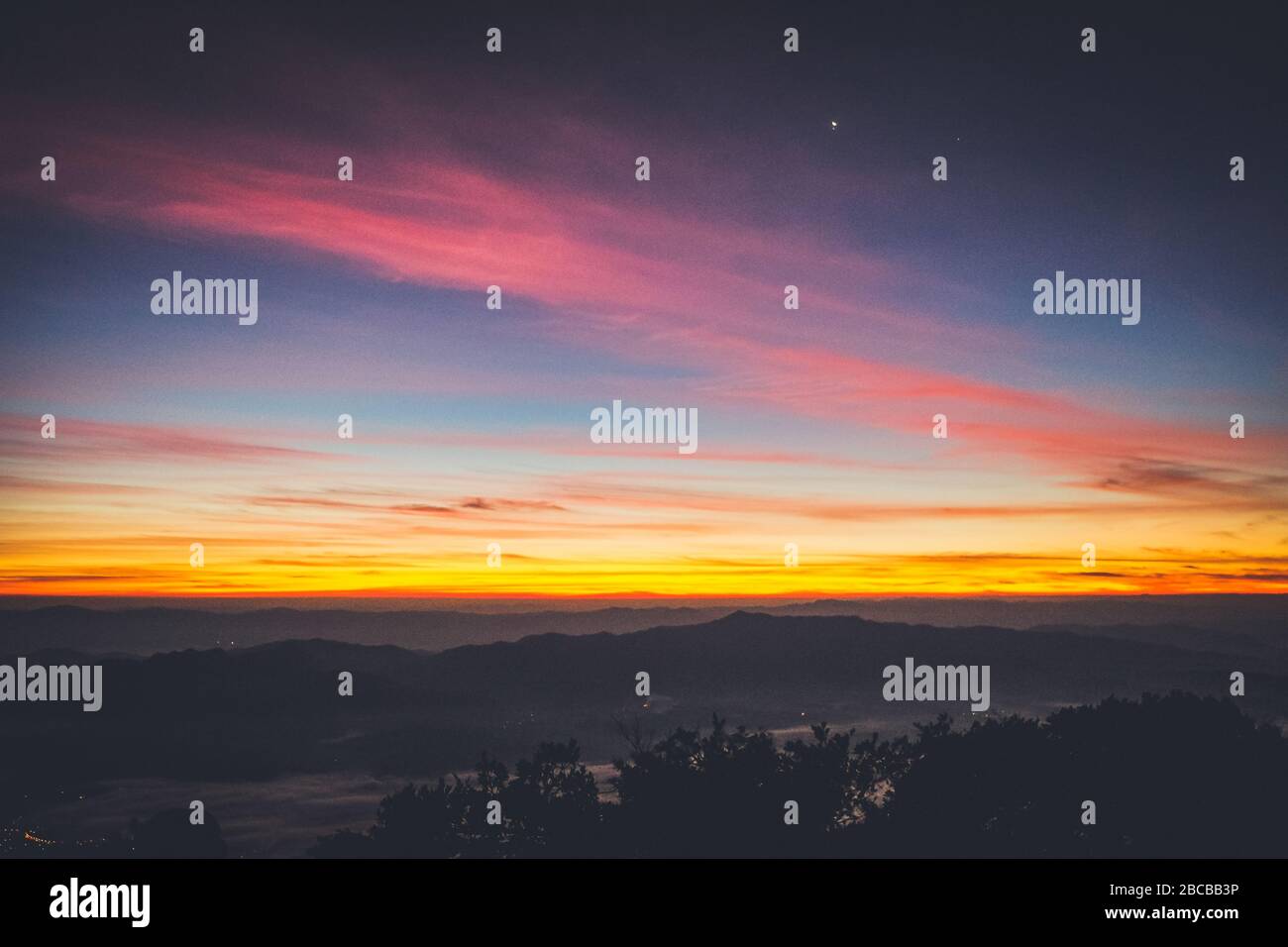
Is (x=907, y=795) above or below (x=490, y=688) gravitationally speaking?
above

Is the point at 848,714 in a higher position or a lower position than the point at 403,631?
lower

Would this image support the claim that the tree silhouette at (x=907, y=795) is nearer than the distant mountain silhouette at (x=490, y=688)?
Yes

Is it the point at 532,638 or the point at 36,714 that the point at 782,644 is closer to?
the point at 532,638

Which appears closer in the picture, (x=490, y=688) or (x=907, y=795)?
(x=907, y=795)

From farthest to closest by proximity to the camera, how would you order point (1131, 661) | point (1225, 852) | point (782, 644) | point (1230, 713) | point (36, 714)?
point (36, 714), point (782, 644), point (1131, 661), point (1230, 713), point (1225, 852)

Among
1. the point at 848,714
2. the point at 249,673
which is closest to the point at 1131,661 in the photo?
the point at 848,714

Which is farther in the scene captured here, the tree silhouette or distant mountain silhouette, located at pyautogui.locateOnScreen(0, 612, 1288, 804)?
distant mountain silhouette, located at pyautogui.locateOnScreen(0, 612, 1288, 804)

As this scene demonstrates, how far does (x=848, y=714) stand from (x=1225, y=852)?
1249 centimetres

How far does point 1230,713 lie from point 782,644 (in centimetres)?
1322

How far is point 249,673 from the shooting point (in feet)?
91.1

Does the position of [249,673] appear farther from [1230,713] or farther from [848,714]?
[1230,713]

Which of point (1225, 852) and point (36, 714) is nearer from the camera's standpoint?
point (1225, 852)

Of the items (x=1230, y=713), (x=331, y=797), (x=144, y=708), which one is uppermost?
(x=1230, y=713)
